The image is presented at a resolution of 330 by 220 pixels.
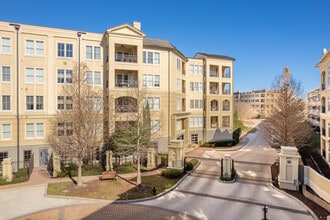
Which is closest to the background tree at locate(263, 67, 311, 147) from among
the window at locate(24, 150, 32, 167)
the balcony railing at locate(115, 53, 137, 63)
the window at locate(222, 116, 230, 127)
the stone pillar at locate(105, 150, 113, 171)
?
the window at locate(222, 116, 230, 127)

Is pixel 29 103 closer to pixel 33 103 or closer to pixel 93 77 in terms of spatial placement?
pixel 33 103

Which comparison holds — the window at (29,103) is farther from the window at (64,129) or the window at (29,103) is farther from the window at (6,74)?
the window at (64,129)

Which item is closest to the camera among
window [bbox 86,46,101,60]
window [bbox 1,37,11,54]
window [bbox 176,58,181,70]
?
window [bbox 1,37,11,54]

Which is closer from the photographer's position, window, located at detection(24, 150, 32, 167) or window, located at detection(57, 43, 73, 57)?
window, located at detection(24, 150, 32, 167)

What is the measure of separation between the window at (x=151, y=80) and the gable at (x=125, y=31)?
515 centimetres

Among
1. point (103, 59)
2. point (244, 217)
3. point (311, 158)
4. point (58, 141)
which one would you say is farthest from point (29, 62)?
point (311, 158)

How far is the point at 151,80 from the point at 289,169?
60.8ft

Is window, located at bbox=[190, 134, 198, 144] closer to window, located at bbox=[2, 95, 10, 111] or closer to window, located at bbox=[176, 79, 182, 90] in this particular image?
window, located at bbox=[176, 79, 182, 90]

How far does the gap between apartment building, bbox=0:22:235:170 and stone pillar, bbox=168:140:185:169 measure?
315 centimetres

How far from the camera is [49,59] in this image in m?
25.3

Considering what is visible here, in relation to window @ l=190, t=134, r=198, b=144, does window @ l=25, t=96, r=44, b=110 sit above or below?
above

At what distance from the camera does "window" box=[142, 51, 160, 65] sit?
93.6 feet

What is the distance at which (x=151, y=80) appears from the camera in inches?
1134

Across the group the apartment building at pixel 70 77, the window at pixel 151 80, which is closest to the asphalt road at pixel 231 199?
the apartment building at pixel 70 77
